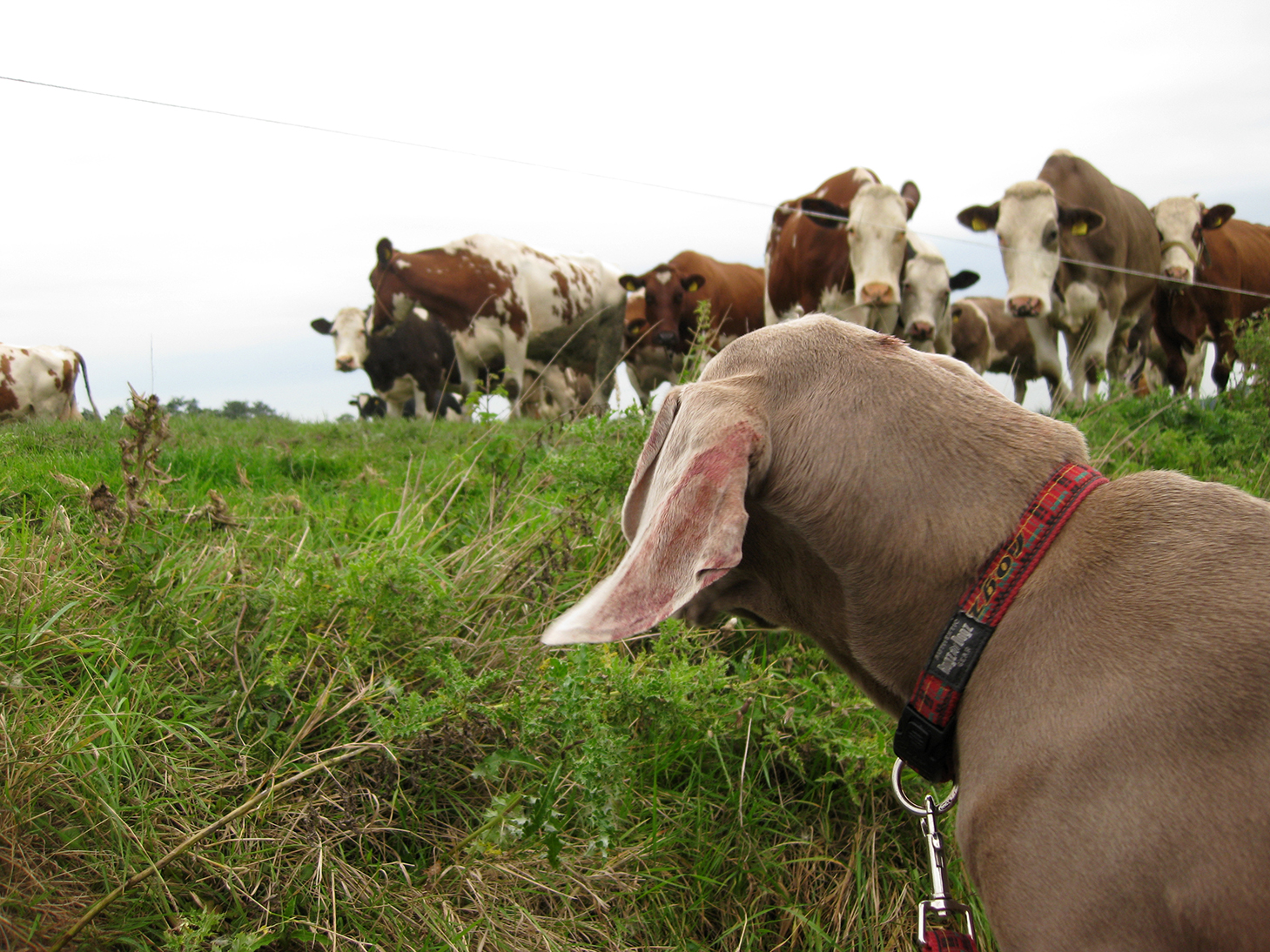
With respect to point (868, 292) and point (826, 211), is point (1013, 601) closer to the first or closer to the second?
point (868, 292)

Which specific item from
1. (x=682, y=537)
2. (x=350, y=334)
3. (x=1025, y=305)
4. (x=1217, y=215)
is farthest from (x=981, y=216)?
(x=350, y=334)

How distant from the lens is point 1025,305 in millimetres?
7398

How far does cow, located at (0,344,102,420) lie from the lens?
445 centimetres

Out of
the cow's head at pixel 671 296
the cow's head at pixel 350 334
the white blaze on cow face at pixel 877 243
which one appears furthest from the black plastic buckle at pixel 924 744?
the cow's head at pixel 350 334

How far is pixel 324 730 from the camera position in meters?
2.42

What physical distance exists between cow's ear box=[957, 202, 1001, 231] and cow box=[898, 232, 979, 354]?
412 mm

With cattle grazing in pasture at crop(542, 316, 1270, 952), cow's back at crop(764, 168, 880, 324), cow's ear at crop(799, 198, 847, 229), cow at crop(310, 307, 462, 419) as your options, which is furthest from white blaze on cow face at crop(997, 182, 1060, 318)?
cow at crop(310, 307, 462, 419)

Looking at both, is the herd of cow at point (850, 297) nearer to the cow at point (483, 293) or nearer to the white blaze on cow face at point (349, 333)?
the cow at point (483, 293)

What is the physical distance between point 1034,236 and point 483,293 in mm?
5673

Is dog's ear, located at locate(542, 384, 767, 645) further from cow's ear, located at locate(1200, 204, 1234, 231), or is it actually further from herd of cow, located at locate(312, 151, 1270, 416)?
cow's ear, located at locate(1200, 204, 1234, 231)

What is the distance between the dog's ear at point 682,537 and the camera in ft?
3.96

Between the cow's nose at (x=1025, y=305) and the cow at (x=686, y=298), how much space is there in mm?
3803

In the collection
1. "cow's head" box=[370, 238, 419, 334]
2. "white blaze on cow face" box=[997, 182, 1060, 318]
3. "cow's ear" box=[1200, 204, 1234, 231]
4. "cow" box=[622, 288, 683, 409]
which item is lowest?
"cow" box=[622, 288, 683, 409]

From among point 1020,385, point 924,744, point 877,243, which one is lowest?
point 1020,385
